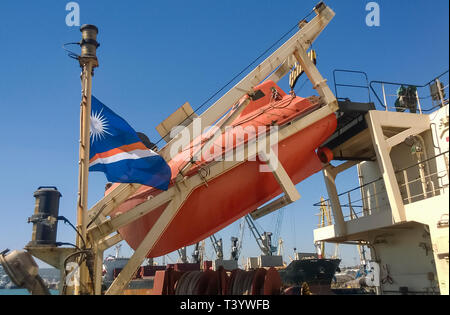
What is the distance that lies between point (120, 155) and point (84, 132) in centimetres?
115

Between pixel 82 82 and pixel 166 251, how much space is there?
6590 mm

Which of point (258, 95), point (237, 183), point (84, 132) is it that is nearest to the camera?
point (84, 132)

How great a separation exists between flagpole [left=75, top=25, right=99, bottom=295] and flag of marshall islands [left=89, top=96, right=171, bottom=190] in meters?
0.24

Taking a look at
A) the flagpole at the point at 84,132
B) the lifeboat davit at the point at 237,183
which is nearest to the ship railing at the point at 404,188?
the lifeboat davit at the point at 237,183

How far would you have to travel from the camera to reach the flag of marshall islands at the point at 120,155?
1038 centimetres

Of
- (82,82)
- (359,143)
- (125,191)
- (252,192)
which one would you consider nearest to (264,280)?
(252,192)

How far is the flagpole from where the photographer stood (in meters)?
9.66

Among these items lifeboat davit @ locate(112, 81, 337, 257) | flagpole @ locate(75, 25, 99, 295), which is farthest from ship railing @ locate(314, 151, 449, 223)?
flagpole @ locate(75, 25, 99, 295)

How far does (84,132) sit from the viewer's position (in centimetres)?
1027

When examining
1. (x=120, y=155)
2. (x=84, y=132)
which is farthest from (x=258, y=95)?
(x=84, y=132)

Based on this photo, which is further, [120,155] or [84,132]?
[120,155]

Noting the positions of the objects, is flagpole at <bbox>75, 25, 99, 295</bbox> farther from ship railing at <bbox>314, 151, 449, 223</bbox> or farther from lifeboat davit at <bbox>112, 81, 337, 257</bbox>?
ship railing at <bbox>314, 151, 449, 223</bbox>

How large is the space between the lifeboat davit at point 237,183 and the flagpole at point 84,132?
266 centimetres

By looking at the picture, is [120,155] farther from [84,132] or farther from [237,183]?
[237,183]
